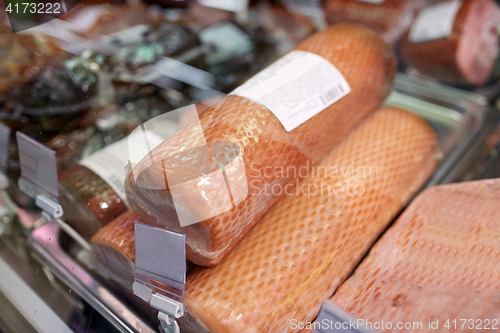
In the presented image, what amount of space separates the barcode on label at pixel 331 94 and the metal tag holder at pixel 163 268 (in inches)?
18.3

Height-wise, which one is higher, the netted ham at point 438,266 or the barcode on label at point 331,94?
the barcode on label at point 331,94

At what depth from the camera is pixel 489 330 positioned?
1.82ft

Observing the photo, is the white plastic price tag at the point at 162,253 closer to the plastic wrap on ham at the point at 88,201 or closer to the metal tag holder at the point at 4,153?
the plastic wrap on ham at the point at 88,201

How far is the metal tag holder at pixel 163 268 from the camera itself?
2.07ft

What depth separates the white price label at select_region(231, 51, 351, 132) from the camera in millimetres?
774

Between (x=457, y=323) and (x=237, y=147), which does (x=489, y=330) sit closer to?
(x=457, y=323)

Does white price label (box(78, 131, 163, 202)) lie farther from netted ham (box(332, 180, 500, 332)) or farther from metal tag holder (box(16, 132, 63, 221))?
netted ham (box(332, 180, 500, 332))

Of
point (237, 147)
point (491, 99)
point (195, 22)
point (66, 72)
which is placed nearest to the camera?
point (237, 147)

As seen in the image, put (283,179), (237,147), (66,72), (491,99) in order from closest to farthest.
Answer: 1. (237,147)
2. (283,179)
3. (66,72)
4. (491,99)

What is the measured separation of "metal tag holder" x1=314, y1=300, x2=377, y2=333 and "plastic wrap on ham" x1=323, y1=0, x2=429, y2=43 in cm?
129

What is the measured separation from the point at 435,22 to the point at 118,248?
A: 143 centimetres

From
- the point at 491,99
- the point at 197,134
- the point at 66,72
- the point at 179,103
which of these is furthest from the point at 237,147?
the point at 491,99

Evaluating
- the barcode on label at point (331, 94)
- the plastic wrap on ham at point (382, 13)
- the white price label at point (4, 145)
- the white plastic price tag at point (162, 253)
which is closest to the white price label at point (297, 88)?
the barcode on label at point (331, 94)

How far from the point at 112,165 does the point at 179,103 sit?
0.41 meters
